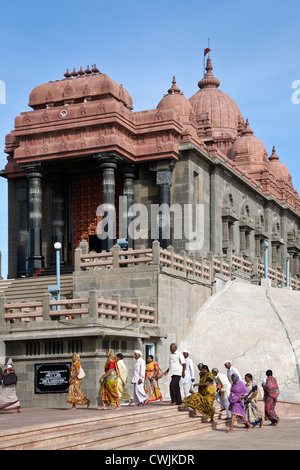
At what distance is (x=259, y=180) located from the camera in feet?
183

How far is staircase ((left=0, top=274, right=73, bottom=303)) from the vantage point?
115ft

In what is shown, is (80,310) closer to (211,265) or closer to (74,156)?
(211,265)

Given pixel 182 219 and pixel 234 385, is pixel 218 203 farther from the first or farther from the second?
pixel 234 385

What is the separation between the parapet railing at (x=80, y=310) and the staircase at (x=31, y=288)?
4.55m

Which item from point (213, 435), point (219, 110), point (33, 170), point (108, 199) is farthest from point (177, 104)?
point (213, 435)

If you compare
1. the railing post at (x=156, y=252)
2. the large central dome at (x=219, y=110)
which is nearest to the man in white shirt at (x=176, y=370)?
the railing post at (x=156, y=252)

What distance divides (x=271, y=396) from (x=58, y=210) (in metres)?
24.7

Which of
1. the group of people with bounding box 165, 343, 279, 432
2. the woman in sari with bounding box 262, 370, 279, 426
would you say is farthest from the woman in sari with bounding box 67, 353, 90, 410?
the woman in sari with bounding box 262, 370, 279, 426

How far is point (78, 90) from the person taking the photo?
42438mm

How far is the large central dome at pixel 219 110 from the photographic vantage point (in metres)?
61.6

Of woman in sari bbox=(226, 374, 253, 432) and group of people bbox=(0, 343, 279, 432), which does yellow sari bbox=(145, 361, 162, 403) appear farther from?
woman in sari bbox=(226, 374, 253, 432)

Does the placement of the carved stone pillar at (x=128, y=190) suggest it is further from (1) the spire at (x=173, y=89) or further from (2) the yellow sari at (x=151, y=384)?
(2) the yellow sari at (x=151, y=384)

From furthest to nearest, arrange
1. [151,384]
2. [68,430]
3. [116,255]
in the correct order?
[116,255], [151,384], [68,430]
